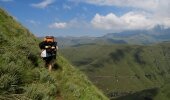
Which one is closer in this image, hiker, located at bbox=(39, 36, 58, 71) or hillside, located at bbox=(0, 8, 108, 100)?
hillside, located at bbox=(0, 8, 108, 100)

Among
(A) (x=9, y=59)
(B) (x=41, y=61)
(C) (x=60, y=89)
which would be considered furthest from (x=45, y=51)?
(A) (x=9, y=59)

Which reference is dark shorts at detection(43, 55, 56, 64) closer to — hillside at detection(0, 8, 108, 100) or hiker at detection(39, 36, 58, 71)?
hiker at detection(39, 36, 58, 71)

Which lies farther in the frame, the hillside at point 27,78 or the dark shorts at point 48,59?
the dark shorts at point 48,59

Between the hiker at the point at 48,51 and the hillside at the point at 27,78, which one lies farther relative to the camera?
the hiker at the point at 48,51

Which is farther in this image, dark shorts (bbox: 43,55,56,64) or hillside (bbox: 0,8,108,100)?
dark shorts (bbox: 43,55,56,64)

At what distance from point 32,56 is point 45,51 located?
2.20 meters

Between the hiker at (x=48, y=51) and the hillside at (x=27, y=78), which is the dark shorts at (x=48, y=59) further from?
the hillside at (x=27, y=78)

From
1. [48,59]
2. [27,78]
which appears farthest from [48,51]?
[27,78]

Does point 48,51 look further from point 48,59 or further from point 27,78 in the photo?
point 27,78

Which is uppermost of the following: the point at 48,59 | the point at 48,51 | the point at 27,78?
the point at 48,51

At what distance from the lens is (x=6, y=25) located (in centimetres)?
2127

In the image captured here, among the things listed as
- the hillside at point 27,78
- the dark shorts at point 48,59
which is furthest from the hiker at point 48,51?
the hillside at point 27,78

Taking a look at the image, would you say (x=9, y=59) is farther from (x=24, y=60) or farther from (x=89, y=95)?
(x=89, y=95)

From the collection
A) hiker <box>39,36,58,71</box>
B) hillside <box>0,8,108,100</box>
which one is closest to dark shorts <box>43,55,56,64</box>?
hiker <box>39,36,58,71</box>
